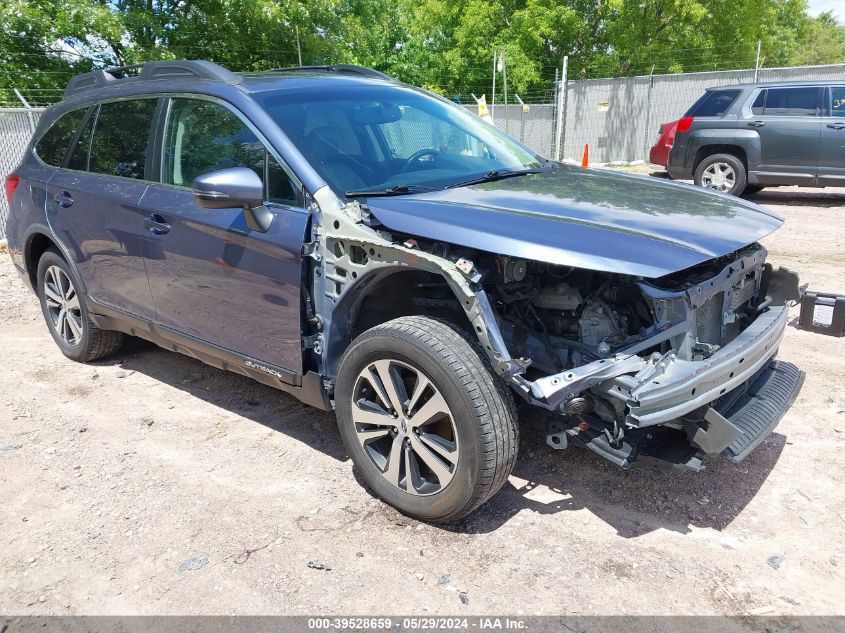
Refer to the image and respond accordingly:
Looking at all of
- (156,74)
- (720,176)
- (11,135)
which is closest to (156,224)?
(156,74)

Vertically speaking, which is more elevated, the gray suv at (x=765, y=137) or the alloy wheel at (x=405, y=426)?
the gray suv at (x=765, y=137)

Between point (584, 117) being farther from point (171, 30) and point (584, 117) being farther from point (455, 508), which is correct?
point (455, 508)

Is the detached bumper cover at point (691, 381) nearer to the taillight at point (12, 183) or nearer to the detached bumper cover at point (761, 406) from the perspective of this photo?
the detached bumper cover at point (761, 406)

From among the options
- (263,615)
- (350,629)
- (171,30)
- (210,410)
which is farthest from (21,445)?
(171,30)

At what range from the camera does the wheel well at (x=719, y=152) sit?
35.7ft

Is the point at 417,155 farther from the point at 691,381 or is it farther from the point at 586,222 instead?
the point at 691,381

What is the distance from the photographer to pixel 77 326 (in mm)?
5055

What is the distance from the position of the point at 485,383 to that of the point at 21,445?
2853 millimetres

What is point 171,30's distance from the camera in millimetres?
16750

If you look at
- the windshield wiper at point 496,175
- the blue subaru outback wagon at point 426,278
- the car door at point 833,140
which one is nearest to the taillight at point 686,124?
the car door at point 833,140

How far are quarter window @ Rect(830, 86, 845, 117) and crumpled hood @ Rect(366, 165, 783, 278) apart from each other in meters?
8.34

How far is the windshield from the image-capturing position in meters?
3.39

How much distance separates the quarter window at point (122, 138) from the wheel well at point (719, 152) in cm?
934

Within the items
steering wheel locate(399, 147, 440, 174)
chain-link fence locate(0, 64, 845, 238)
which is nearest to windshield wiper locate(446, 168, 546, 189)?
steering wheel locate(399, 147, 440, 174)
